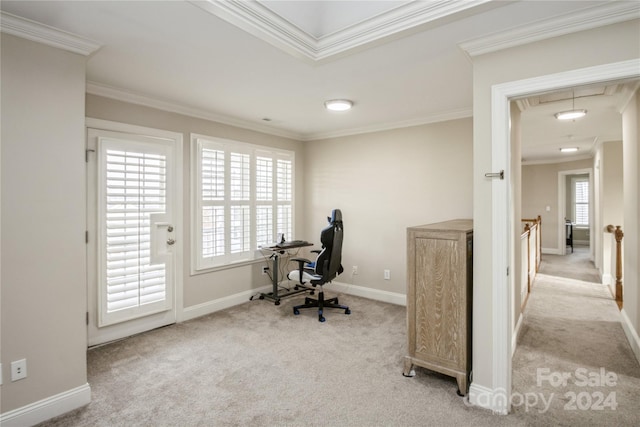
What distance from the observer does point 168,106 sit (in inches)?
140

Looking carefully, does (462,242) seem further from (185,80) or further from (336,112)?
(185,80)

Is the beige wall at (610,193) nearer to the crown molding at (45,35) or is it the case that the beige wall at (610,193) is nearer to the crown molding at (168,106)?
the crown molding at (168,106)

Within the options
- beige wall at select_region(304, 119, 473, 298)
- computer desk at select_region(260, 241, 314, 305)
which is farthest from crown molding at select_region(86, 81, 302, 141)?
computer desk at select_region(260, 241, 314, 305)

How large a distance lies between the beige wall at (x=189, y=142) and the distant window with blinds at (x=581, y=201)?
32.4ft

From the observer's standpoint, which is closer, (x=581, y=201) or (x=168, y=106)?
(x=168, y=106)

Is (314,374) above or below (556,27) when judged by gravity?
below

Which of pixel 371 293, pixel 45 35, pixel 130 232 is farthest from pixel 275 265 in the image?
pixel 45 35

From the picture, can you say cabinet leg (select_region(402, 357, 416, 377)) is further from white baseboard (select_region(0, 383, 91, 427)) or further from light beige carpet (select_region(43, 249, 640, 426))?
white baseboard (select_region(0, 383, 91, 427))

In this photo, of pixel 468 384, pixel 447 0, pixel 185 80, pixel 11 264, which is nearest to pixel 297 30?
pixel 447 0

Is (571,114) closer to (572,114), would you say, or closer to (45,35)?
(572,114)

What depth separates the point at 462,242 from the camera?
230cm

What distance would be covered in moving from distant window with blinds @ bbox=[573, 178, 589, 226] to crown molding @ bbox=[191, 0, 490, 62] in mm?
10964

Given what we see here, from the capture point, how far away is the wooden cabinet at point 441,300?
2299 mm

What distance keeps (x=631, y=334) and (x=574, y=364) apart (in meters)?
0.84
